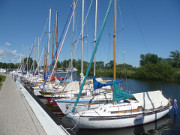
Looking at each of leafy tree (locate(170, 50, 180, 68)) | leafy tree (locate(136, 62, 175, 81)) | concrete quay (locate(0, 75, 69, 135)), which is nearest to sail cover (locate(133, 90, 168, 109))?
concrete quay (locate(0, 75, 69, 135))

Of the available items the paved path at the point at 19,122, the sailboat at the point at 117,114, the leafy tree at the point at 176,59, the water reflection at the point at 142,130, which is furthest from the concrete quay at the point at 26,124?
the leafy tree at the point at 176,59

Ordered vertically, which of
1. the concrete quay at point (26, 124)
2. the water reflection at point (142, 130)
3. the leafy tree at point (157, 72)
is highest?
the leafy tree at point (157, 72)

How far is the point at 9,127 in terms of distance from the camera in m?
7.13

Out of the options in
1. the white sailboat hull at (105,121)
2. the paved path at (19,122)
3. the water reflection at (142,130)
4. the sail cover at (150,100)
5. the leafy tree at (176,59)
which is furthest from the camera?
the leafy tree at (176,59)

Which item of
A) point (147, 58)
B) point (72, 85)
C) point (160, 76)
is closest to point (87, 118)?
point (72, 85)

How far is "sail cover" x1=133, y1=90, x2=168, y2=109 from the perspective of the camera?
11.4 metres

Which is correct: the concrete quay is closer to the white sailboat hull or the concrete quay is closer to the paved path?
the paved path

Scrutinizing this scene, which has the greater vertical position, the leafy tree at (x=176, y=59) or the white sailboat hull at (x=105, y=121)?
the leafy tree at (x=176, y=59)

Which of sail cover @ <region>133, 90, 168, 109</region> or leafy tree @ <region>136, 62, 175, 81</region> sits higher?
leafy tree @ <region>136, 62, 175, 81</region>

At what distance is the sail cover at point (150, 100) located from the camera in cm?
1137

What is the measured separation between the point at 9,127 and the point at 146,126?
369 inches

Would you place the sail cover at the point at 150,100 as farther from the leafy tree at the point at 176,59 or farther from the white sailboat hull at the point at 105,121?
the leafy tree at the point at 176,59

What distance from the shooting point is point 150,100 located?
471 inches

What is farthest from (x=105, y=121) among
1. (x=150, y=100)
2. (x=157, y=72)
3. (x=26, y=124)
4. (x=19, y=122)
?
(x=157, y=72)
